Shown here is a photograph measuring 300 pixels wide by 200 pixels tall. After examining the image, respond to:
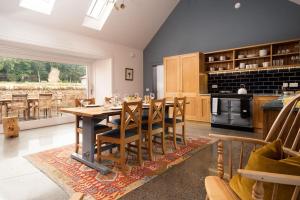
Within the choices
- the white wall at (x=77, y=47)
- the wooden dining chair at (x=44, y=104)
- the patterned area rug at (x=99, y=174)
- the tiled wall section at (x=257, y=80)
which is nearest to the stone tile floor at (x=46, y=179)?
the patterned area rug at (x=99, y=174)

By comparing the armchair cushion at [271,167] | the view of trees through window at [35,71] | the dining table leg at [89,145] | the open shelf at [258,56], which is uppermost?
the open shelf at [258,56]

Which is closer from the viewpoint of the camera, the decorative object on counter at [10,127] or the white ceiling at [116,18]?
the decorative object on counter at [10,127]

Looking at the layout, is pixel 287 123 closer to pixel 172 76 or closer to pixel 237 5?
pixel 172 76

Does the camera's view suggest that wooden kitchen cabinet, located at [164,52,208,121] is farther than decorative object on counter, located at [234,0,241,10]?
Yes

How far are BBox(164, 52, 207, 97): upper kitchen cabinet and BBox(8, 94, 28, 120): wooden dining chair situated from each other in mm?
3973

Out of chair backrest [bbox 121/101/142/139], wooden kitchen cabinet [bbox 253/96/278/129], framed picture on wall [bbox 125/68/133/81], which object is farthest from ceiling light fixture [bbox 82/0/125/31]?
wooden kitchen cabinet [bbox 253/96/278/129]

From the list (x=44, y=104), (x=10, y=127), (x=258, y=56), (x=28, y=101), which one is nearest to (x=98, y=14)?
(x=44, y=104)

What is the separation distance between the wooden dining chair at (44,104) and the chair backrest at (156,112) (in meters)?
3.80

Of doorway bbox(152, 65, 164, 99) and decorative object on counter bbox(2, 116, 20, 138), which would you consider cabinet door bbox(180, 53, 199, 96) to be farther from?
decorative object on counter bbox(2, 116, 20, 138)

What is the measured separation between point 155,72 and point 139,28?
163cm

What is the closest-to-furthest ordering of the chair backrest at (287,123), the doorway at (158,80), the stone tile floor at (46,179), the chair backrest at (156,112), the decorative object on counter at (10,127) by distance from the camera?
the chair backrest at (287,123) → the stone tile floor at (46,179) → the chair backrest at (156,112) → the decorative object on counter at (10,127) → the doorway at (158,80)

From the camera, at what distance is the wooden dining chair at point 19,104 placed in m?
4.69

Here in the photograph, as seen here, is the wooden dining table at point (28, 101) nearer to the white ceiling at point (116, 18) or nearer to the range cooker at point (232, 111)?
the white ceiling at point (116, 18)

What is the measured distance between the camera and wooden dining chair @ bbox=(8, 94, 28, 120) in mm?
4691
